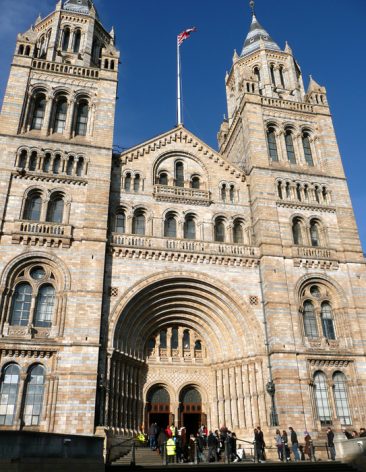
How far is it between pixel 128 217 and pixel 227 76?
2046 cm

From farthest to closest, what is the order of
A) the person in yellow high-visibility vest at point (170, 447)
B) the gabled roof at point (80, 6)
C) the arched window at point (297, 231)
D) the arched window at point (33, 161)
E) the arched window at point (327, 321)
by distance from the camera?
the gabled roof at point (80, 6)
the arched window at point (297, 231)
the arched window at point (33, 161)
the arched window at point (327, 321)
the person in yellow high-visibility vest at point (170, 447)

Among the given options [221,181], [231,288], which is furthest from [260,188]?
[231,288]

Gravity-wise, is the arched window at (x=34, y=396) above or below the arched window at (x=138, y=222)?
below

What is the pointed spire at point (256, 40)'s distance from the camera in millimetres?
37500

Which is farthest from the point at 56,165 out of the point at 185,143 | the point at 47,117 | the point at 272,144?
the point at 272,144

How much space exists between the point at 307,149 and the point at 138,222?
1383 centimetres

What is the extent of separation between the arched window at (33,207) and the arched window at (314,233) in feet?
54.5

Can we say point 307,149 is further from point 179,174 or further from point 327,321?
point 327,321

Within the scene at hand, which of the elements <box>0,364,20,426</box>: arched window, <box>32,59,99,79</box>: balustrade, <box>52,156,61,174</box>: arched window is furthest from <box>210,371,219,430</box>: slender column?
<box>32,59,99,79</box>: balustrade

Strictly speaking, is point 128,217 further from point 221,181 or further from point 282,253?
point 282,253

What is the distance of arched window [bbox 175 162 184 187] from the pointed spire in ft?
47.1

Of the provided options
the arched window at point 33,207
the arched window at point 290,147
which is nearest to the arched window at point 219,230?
the arched window at point 290,147

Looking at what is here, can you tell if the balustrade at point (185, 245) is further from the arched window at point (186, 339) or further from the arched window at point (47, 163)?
the arched window at point (47, 163)

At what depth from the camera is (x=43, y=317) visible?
22281 millimetres
